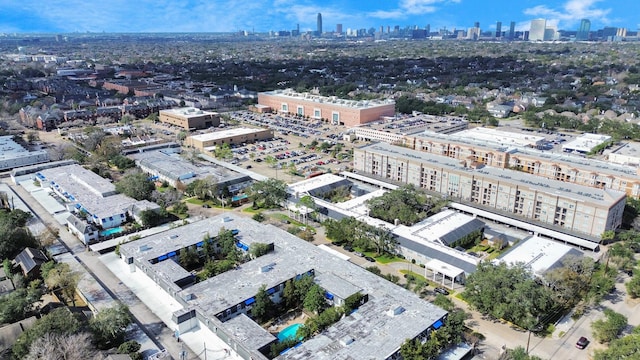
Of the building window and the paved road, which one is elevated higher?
the building window

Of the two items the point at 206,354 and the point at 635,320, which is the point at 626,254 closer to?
the point at 635,320

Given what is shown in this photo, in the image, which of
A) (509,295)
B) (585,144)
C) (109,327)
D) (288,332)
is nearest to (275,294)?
Result: (288,332)

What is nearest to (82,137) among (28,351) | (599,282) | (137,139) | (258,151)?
(137,139)

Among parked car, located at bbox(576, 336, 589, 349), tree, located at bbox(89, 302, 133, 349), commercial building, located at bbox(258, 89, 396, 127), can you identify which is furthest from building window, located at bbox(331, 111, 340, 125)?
tree, located at bbox(89, 302, 133, 349)

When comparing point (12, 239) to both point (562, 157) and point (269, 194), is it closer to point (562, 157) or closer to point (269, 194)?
point (269, 194)

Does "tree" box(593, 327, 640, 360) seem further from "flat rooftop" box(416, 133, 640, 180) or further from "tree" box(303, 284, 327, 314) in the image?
"flat rooftop" box(416, 133, 640, 180)

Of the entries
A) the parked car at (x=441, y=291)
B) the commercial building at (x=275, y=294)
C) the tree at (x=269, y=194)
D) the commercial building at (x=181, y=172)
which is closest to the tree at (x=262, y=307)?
the commercial building at (x=275, y=294)

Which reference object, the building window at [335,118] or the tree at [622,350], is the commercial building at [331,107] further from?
the tree at [622,350]
